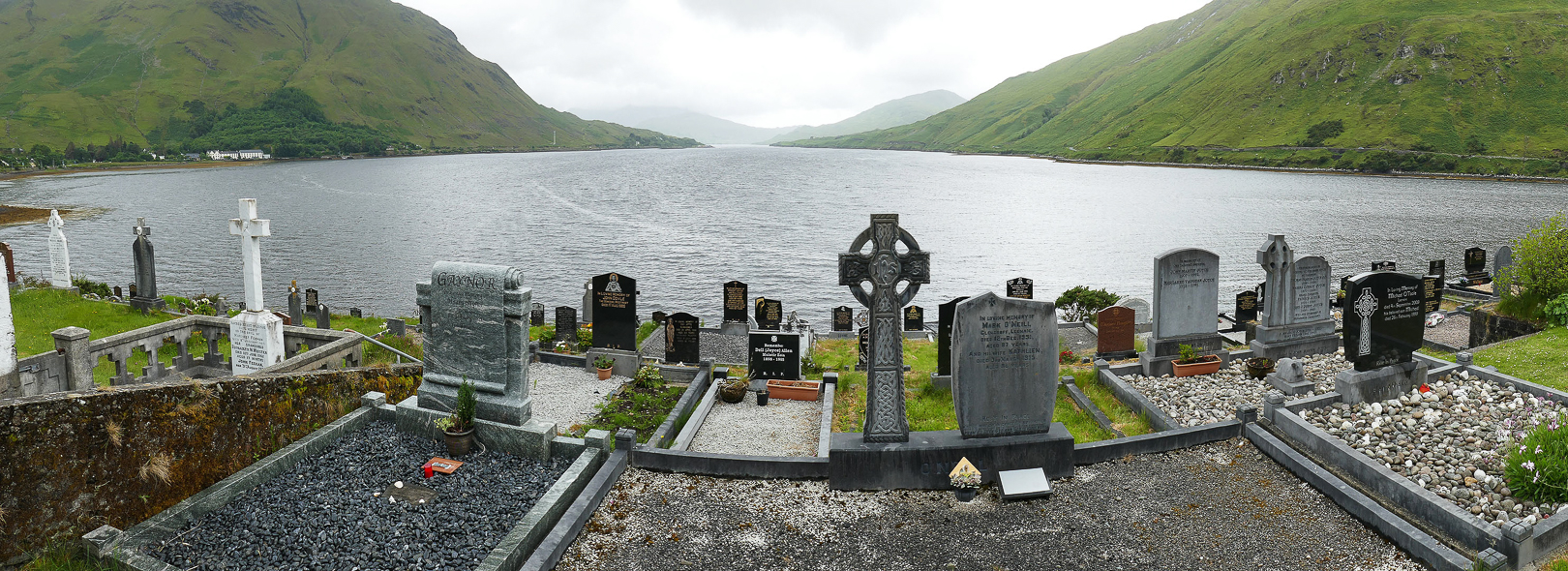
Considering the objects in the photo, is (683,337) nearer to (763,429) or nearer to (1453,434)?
(763,429)

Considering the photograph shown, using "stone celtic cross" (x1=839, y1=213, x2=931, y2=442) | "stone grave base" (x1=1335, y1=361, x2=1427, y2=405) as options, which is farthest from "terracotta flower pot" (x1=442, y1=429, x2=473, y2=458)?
"stone grave base" (x1=1335, y1=361, x2=1427, y2=405)

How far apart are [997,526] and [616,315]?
11147mm

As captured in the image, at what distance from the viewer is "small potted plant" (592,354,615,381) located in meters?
16.9

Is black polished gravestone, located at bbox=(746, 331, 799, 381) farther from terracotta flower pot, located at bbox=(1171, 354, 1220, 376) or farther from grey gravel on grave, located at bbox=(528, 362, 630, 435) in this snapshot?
terracotta flower pot, located at bbox=(1171, 354, 1220, 376)

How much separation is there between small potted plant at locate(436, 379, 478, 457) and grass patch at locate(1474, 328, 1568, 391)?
1723 centimetres

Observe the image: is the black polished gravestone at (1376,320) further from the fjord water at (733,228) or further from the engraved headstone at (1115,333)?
the fjord water at (733,228)

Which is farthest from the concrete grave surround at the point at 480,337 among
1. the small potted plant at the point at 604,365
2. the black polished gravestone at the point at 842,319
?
the black polished gravestone at the point at 842,319

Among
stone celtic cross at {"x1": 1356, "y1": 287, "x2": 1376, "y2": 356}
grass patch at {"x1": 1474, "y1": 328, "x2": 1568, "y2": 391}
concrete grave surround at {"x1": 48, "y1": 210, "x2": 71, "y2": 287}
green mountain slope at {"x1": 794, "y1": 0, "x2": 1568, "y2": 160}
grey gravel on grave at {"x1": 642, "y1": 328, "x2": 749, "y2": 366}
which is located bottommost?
grey gravel on grave at {"x1": 642, "y1": 328, "x2": 749, "y2": 366}

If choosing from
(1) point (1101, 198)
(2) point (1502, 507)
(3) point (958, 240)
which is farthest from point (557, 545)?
(1) point (1101, 198)

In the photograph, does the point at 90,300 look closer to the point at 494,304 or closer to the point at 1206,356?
the point at 494,304

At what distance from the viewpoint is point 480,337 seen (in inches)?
426

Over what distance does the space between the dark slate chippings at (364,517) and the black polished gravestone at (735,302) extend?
13027 mm

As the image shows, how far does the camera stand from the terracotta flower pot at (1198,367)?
49.9 ft

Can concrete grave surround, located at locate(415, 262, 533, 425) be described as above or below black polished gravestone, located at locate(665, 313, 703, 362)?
above
